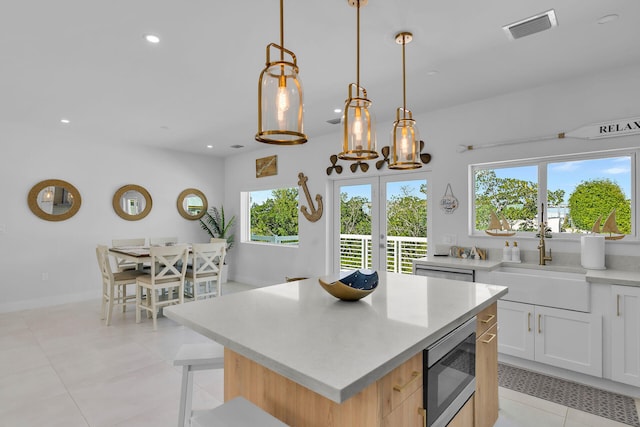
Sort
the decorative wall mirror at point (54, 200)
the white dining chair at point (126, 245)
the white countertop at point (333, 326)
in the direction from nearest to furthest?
1. the white countertop at point (333, 326)
2. the decorative wall mirror at point (54, 200)
3. the white dining chair at point (126, 245)

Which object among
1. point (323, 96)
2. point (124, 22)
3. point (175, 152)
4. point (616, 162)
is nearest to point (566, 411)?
point (616, 162)

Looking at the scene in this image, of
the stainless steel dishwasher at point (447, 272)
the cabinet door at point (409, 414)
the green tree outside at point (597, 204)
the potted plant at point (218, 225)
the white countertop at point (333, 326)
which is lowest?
the cabinet door at point (409, 414)

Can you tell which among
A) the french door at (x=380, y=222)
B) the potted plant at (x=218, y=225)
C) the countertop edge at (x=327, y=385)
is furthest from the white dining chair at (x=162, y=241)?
the countertop edge at (x=327, y=385)

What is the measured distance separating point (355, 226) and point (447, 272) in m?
1.80

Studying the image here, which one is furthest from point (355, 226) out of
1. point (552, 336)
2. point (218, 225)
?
point (218, 225)

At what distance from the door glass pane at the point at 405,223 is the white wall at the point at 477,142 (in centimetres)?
17

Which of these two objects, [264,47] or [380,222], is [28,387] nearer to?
[264,47]

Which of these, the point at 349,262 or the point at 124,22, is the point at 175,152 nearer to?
the point at 349,262

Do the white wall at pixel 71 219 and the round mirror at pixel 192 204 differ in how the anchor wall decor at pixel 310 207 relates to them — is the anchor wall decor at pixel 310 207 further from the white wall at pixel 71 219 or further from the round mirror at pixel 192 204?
the white wall at pixel 71 219

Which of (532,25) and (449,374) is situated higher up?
(532,25)

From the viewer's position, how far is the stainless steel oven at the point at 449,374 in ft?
4.52

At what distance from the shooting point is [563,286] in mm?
2785

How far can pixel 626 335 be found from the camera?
2.57 meters

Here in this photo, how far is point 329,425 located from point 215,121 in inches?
163
